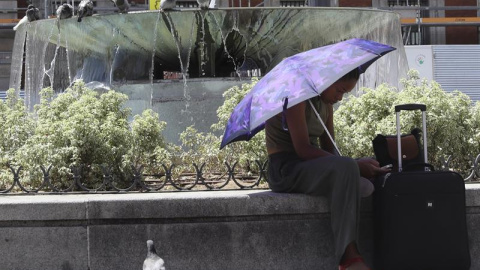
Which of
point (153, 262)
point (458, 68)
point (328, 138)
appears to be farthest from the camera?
point (458, 68)

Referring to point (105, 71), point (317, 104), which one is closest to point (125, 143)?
point (317, 104)

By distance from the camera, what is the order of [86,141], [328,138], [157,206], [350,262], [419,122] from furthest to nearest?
[419,122] → [86,141] → [328,138] → [157,206] → [350,262]

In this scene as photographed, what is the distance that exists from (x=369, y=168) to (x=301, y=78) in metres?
0.63

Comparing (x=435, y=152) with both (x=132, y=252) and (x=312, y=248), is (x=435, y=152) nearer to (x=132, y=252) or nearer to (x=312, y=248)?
(x=312, y=248)

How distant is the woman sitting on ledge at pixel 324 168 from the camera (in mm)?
4234

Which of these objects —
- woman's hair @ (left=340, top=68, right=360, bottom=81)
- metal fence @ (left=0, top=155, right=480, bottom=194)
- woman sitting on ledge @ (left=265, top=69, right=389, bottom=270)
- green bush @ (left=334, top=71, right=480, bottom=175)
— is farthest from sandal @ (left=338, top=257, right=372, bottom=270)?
green bush @ (left=334, top=71, right=480, bottom=175)

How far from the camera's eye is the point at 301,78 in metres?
4.47

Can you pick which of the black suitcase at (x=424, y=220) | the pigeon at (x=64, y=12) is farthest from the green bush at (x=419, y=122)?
the pigeon at (x=64, y=12)

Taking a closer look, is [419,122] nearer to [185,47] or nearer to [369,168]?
[369,168]

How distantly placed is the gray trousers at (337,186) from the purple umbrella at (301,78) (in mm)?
366

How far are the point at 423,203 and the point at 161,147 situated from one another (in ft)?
10.00

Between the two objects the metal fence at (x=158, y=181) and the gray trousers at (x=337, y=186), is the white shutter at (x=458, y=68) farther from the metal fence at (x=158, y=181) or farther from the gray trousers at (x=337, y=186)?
the gray trousers at (x=337, y=186)

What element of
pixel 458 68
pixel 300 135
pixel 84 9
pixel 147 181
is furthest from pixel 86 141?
pixel 458 68

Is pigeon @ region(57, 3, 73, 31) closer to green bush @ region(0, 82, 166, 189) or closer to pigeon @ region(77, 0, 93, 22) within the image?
pigeon @ region(77, 0, 93, 22)
